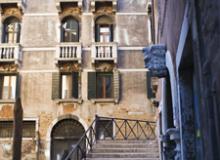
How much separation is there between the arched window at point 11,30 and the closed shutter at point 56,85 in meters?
2.59

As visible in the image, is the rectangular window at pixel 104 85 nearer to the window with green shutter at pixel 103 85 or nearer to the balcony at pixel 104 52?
the window with green shutter at pixel 103 85

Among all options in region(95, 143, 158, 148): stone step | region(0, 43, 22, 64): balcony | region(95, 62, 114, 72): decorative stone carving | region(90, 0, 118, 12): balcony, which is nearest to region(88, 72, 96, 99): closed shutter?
region(95, 62, 114, 72): decorative stone carving

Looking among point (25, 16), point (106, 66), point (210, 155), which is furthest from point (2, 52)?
point (210, 155)

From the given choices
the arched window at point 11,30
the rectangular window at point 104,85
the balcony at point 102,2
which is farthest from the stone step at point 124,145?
the arched window at point 11,30

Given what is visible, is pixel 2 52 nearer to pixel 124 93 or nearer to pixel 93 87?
pixel 93 87

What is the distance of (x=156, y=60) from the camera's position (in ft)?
23.6

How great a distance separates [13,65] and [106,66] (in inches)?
171

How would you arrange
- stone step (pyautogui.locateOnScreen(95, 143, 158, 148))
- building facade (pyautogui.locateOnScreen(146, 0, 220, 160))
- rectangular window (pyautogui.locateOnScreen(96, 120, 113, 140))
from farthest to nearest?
1. rectangular window (pyautogui.locateOnScreen(96, 120, 113, 140))
2. stone step (pyautogui.locateOnScreen(95, 143, 158, 148))
3. building facade (pyautogui.locateOnScreen(146, 0, 220, 160))

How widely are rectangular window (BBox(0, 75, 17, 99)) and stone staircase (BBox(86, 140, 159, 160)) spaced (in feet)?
24.8

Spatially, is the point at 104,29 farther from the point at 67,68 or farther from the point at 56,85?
the point at 56,85

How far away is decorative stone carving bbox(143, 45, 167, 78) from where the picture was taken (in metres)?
7.00

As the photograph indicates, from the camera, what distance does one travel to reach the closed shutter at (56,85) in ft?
61.1

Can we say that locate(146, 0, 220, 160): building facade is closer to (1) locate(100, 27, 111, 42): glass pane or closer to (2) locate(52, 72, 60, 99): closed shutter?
(2) locate(52, 72, 60, 99): closed shutter

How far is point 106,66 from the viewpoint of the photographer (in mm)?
18906
